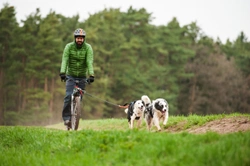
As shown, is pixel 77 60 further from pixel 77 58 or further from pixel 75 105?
pixel 75 105

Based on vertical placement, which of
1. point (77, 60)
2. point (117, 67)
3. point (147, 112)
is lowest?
point (147, 112)

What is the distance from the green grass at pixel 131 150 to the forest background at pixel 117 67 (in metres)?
31.4

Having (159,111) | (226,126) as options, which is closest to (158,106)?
(159,111)

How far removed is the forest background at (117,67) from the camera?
42.9 meters

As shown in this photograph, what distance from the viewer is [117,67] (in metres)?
50.0

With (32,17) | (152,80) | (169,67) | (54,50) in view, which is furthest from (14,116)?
(169,67)

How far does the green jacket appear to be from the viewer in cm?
1028

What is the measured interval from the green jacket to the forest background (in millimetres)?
29039

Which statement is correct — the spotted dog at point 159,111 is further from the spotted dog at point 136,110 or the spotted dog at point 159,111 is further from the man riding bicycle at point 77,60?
the man riding bicycle at point 77,60

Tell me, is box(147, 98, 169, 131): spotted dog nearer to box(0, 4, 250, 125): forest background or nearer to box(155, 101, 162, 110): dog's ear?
box(155, 101, 162, 110): dog's ear

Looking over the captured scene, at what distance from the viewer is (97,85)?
46000 millimetres

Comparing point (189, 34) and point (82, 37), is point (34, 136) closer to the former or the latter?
point (82, 37)

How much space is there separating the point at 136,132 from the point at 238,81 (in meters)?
51.4

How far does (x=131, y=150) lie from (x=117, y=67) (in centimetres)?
4378
